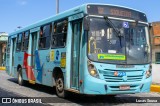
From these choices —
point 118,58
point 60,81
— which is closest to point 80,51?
Answer: point 118,58

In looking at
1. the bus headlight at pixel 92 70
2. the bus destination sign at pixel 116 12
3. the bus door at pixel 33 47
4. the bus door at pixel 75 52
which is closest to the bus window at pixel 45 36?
the bus door at pixel 33 47

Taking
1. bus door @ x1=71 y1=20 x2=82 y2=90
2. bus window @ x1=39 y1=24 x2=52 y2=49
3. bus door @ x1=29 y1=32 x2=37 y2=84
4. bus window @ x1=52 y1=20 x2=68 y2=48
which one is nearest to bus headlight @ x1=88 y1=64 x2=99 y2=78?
bus door @ x1=71 y1=20 x2=82 y2=90

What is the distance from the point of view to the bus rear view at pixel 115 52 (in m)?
10.1

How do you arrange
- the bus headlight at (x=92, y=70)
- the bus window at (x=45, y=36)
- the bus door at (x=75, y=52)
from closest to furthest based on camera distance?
the bus headlight at (x=92, y=70)
the bus door at (x=75, y=52)
the bus window at (x=45, y=36)

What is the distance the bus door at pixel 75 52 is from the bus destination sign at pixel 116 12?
65cm

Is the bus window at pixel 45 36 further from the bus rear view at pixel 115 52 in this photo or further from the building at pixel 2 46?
the building at pixel 2 46

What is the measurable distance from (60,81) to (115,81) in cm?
249

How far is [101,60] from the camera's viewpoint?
10.2m

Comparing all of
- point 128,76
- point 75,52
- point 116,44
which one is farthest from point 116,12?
point 128,76

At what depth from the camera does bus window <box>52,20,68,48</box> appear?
1193 centimetres

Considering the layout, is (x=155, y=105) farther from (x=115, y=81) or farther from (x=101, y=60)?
(x=101, y=60)

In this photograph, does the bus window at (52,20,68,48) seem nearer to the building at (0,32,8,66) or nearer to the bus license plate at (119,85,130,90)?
the bus license plate at (119,85,130,90)

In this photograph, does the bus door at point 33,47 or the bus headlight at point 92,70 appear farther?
the bus door at point 33,47

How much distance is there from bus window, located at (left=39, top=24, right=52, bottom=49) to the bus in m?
0.63
